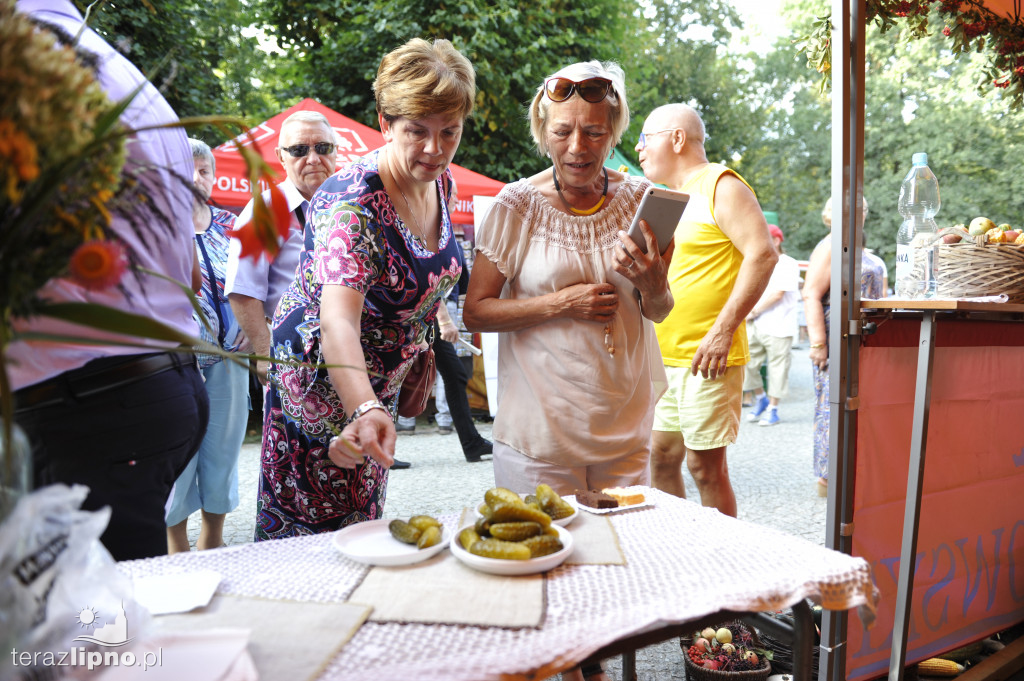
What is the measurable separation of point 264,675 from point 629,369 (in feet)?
4.74

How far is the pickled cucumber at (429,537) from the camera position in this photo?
128cm

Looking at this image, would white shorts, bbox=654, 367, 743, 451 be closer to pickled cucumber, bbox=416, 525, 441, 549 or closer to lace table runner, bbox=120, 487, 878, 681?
lace table runner, bbox=120, 487, 878, 681

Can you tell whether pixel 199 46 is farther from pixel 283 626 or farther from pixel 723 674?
pixel 283 626

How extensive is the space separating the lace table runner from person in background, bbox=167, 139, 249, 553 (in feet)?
7.41

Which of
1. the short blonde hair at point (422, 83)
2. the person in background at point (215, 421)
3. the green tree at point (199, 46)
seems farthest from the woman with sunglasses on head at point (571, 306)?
the green tree at point (199, 46)

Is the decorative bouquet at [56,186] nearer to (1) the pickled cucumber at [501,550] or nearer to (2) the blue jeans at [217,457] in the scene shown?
(1) the pickled cucumber at [501,550]

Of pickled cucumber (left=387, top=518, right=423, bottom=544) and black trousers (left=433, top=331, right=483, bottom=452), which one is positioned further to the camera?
black trousers (left=433, top=331, right=483, bottom=452)

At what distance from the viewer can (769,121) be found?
2370cm

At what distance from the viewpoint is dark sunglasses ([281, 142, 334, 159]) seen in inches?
128

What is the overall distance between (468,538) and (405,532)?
0.13 meters

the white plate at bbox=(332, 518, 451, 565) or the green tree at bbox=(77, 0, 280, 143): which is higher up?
the green tree at bbox=(77, 0, 280, 143)

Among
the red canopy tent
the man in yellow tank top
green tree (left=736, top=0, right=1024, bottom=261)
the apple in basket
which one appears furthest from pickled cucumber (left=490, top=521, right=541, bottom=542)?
the red canopy tent

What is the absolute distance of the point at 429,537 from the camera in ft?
4.23

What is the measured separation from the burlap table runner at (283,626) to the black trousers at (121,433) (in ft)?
1.27
